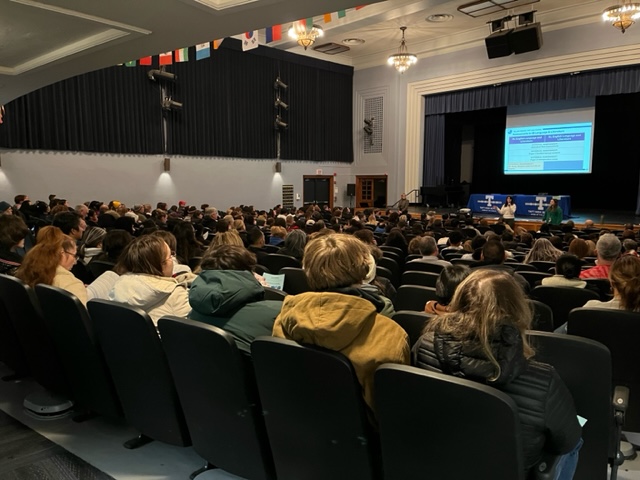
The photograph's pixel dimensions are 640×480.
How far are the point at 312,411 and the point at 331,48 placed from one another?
57.6 ft

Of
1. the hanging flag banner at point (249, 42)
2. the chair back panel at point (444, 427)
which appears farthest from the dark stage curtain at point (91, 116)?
the chair back panel at point (444, 427)

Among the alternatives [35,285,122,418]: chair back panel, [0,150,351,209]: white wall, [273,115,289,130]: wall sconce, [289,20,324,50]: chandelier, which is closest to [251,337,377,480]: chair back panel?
[35,285,122,418]: chair back panel

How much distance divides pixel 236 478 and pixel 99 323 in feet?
3.26

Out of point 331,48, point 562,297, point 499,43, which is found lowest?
point 562,297

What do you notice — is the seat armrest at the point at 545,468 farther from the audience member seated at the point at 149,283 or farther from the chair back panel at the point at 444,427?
the audience member seated at the point at 149,283

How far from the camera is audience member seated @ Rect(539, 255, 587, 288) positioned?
343cm

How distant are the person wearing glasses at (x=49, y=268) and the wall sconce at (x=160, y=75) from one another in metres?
12.4

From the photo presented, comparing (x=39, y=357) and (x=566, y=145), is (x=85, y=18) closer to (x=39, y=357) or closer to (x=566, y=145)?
(x=39, y=357)

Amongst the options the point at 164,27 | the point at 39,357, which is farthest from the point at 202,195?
the point at 39,357

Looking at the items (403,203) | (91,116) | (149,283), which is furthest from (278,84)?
(149,283)

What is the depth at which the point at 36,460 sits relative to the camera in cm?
232

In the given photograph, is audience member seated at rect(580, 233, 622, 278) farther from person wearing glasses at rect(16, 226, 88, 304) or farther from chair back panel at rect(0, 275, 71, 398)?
chair back panel at rect(0, 275, 71, 398)

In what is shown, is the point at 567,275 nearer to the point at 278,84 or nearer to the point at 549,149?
the point at 549,149

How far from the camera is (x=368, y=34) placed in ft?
52.4
